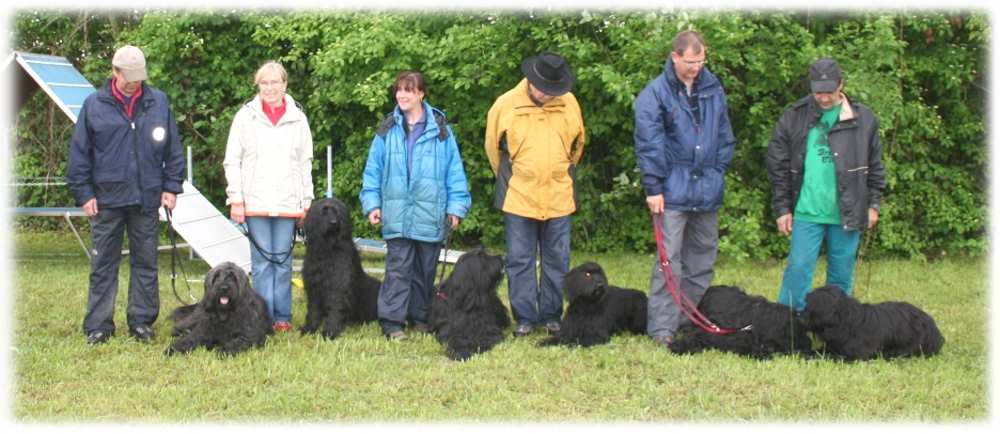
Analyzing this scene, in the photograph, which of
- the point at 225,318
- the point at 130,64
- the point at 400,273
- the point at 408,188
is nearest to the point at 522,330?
the point at 400,273

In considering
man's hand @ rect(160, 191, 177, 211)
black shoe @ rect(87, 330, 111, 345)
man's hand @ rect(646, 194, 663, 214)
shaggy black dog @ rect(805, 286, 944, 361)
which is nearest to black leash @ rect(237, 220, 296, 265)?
man's hand @ rect(160, 191, 177, 211)

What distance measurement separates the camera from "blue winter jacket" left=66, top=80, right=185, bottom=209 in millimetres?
5719

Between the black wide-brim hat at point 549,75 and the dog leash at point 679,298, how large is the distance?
930 millimetres

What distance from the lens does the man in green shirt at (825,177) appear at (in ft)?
18.6

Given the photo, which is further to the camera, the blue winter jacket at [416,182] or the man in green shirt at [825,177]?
the blue winter jacket at [416,182]

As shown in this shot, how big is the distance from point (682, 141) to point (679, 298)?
0.94 metres

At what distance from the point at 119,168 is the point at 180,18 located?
5.10 meters

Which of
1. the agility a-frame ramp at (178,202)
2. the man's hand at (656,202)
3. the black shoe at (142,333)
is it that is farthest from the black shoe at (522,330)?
the agility a-frame ramp at (178,202)

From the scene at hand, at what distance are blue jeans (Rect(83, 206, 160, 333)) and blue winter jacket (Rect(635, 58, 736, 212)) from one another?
2920mm

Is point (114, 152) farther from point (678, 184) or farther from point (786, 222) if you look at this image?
point (786, 222)

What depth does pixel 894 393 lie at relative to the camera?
4.89 m

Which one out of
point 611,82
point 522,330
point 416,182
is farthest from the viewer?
point 611,82

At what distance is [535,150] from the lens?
5930mm

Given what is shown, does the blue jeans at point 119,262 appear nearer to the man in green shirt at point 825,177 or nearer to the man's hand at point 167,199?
the man's hand at point 167,199
